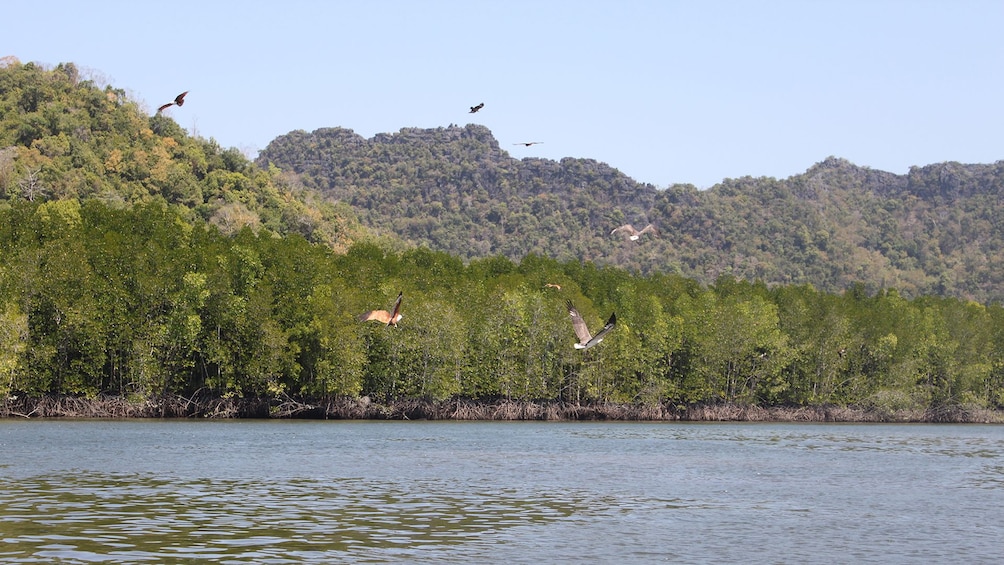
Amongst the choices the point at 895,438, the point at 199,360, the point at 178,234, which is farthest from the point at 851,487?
the point at 178,234

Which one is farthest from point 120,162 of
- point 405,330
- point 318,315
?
point 405,330

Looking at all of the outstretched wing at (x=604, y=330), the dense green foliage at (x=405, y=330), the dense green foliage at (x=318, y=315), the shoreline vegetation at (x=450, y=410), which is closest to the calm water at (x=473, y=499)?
the outstretched wing at (x=604, y=330)

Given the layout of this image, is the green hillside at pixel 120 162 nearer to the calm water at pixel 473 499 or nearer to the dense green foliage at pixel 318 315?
the dense green foliage at pixel 318 315

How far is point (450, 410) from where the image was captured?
82.3 m

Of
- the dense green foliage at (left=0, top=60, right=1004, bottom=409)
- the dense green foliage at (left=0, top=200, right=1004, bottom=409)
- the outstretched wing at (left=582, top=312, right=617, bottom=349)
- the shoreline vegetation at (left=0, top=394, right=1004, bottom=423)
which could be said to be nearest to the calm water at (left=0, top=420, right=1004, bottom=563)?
the outstretched wing at (left=582, top=312, right=617, bottom=349)

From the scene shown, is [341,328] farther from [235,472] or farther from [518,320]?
[235,472]

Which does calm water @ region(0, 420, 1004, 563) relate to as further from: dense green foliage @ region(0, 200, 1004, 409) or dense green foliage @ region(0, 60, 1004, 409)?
dense green foliage @ region(0, 60, 1004, 409)

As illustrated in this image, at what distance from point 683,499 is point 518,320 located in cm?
4914

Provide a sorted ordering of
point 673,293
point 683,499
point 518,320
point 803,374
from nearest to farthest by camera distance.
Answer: point 683,499, point 518,320, point 803,374, point 673,293

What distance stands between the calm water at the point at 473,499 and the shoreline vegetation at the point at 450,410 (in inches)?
298

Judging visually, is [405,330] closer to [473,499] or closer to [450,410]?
[450,410]

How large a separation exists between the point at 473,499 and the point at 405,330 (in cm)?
4519

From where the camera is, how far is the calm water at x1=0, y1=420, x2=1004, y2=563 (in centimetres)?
2595

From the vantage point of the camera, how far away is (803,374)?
97125mm
